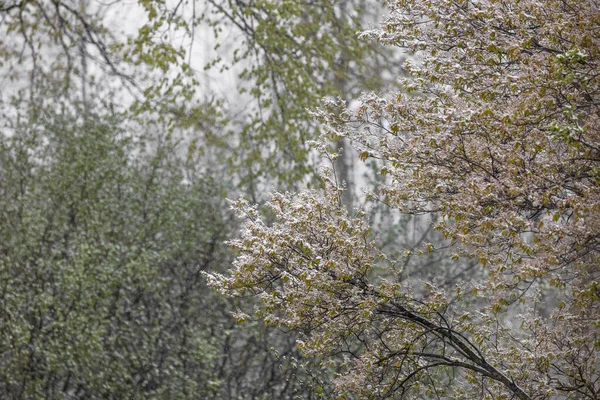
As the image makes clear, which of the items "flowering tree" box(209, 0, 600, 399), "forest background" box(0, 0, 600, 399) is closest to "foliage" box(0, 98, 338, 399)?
"forest background" box(0, 0, 600, 399)

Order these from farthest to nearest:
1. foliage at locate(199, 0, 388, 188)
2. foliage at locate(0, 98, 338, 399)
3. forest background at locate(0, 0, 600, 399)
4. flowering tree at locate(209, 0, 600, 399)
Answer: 1. foliage at locate(199, 0, 388, 188)
2. foliage at locate(0, 98, 338, 399)
3. forest background at locate(0, 0, 600, 399)
4. flowering tree at locate(209, 0, 600, 399)

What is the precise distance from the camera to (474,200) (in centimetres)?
448

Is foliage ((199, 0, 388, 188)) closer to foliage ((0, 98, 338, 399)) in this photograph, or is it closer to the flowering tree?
foliage ((0, 98, 338, 399))

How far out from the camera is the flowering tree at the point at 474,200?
14.3 feet

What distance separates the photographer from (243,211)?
5.34m

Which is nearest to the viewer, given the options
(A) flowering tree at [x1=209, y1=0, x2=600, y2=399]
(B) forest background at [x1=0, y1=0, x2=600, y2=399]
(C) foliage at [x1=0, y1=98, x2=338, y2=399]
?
(A) flowering tree at [x1=209, y1=0, x2=600, y2=399]

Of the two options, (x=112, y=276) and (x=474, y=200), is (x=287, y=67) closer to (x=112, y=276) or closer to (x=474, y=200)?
(x=112, y=276)

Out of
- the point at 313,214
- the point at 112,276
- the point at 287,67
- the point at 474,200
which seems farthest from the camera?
the point at 287,67

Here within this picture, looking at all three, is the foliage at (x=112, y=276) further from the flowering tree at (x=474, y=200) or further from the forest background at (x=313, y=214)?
the flowering tree at (x=474, y=200)

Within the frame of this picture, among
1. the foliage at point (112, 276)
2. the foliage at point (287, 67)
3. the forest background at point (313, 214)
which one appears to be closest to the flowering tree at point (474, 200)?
the forest background at point (313, 214)

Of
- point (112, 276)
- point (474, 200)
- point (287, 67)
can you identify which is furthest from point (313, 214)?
point (287, 67)

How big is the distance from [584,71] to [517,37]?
17.5 inches

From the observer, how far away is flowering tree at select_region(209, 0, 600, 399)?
14.3 feet

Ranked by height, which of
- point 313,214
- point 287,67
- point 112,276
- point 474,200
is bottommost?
point 313,214
